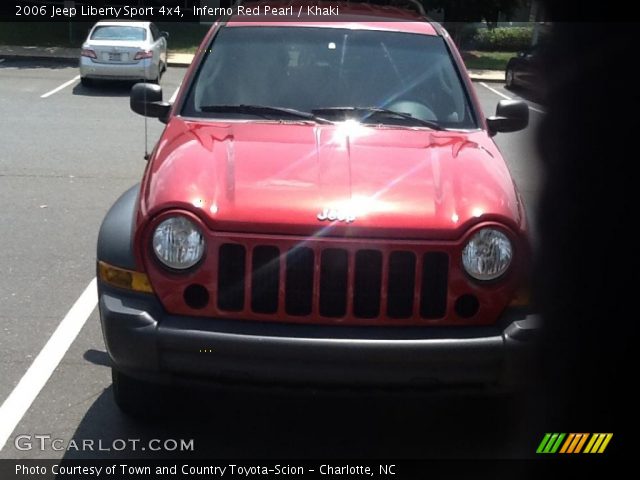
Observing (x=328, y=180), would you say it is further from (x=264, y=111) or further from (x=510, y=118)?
(x=510, y=118)

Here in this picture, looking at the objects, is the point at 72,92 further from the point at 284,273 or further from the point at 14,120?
the point at 284,273

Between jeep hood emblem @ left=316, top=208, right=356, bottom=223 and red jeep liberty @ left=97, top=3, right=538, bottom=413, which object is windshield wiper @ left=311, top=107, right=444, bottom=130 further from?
jeep hood emblem @ left=316, top=208, right=356, bottom=223

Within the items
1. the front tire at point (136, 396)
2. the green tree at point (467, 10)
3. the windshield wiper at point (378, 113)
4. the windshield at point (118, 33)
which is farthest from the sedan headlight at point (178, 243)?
the green tree at point (467, 10)

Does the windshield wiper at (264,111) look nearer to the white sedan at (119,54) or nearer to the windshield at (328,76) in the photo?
the windshield at (328,76)

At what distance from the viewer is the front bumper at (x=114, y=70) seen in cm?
1867

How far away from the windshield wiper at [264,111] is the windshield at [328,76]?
0.01 meters

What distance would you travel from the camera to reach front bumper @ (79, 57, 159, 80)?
1867 centimetres

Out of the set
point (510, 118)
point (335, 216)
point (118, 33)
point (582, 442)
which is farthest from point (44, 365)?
point (118, 33)

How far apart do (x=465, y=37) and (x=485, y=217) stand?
27.8m

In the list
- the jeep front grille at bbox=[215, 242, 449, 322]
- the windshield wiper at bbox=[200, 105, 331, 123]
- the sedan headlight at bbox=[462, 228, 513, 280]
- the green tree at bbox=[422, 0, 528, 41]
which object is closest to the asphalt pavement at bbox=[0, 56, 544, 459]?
the jeep front grille at bbox=[215, 242, 449, 322]

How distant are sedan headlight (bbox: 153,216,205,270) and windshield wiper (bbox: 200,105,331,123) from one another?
1301 millimetres

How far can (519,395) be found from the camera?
13.6ft

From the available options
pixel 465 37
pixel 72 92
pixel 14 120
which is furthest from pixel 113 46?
pixel 465 37

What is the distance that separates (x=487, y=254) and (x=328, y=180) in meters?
0.74
